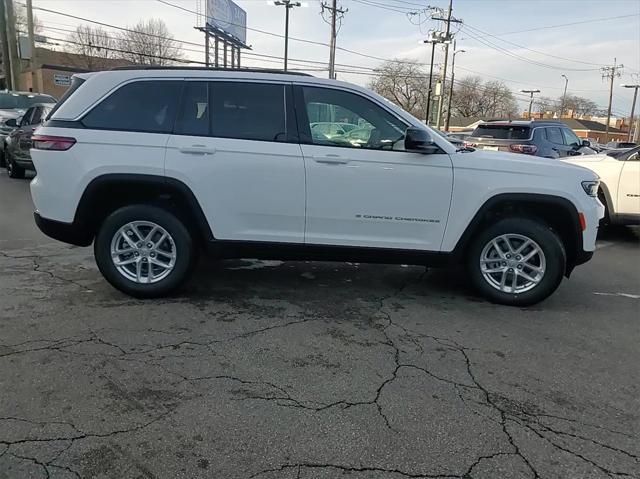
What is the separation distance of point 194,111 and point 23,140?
943 cm

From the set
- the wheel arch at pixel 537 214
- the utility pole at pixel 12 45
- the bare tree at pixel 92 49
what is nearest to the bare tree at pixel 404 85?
the bare tree at pixel 92 49

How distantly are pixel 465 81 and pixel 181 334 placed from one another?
3665 inches

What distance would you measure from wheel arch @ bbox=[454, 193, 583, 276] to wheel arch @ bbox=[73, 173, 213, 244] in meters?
2.32

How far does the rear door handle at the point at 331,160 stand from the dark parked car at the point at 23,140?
9.91 metres

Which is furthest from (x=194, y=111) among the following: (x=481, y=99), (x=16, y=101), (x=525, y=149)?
(x=481, y=99)

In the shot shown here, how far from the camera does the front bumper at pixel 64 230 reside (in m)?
4.52

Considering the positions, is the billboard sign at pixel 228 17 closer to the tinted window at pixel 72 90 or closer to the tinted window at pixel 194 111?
the tinted window at pixel 72 90

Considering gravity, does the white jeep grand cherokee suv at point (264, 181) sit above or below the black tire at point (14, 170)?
above

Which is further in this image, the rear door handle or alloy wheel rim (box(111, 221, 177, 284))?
alloy wheel rim (box(111, 221, 177, 284))

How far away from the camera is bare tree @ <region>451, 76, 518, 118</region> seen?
88.2m

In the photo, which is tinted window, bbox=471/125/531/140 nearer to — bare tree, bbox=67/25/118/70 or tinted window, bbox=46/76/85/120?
tinted window, bbox=46/76/85/120

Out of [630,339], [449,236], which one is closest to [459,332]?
[449,236]

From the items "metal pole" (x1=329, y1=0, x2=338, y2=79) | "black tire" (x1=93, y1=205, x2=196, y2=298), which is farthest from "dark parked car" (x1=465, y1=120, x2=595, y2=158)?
"metal pole" (x1=329, y1=0, x2=338, y2=79)

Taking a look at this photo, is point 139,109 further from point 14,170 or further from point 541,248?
point 14,170
